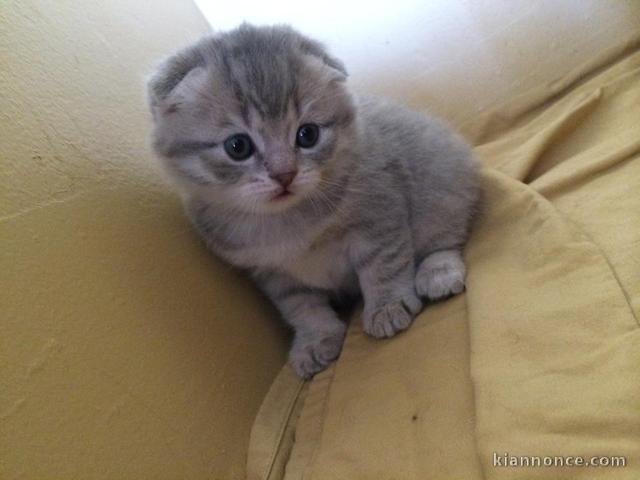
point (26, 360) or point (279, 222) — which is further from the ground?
point (26, 360)

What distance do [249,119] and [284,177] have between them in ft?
0.37

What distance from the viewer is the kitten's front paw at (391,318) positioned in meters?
0.94

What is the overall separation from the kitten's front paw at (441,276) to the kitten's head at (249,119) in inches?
10.7

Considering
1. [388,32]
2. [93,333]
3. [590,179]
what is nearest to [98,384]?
[93,333]

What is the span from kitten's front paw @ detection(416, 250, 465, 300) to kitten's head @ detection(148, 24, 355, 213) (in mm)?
273

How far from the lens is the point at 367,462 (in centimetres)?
Result: 73

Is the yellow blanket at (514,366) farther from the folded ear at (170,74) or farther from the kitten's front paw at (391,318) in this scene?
the folded ear at (170,74)

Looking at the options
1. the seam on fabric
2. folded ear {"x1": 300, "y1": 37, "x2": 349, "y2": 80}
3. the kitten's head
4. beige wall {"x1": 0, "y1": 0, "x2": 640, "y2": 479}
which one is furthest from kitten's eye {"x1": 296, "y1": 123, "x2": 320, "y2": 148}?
the seam on fabric

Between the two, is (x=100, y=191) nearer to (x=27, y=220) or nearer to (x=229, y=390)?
(x=27, y=220)

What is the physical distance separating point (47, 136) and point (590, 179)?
966 mm

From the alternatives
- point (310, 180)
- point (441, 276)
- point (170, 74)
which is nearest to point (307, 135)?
point (310, 180)

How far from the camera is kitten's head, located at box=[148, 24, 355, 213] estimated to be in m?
0.83

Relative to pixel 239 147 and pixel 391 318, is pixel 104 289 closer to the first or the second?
pixel 239 147

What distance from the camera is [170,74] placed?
0.87m
